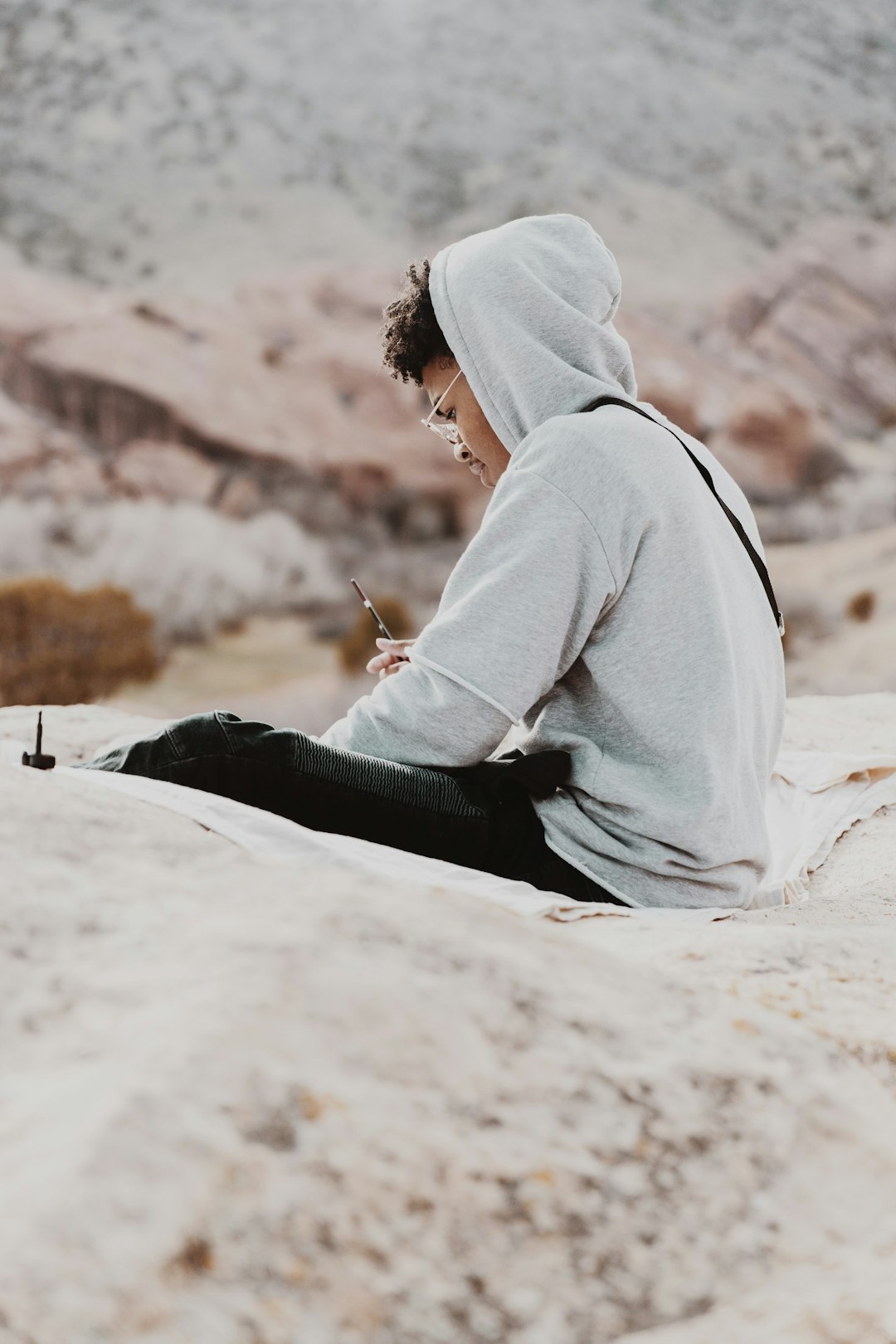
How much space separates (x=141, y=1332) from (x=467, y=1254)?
21 cm

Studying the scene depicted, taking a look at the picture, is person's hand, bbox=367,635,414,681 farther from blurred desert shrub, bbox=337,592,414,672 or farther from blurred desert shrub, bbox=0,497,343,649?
blurred desert shrub, bbox=0,497,343,649

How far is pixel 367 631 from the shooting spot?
10.2 meters

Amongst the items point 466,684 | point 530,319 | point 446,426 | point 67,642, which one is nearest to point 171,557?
point 67,642

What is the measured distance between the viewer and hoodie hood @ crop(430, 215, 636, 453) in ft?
5.09

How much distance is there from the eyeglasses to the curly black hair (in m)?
0.04

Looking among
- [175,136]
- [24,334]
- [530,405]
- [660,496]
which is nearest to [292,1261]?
[660,496]

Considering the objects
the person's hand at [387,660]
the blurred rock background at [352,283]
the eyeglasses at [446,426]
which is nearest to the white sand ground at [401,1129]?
the person's hand at [387,660]

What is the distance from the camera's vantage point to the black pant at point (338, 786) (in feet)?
4.66

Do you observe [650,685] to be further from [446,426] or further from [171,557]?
[171,557]

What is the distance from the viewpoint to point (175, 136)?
35.2ft

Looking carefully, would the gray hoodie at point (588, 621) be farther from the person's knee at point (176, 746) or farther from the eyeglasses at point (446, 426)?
the person's knee at point (176, 746)

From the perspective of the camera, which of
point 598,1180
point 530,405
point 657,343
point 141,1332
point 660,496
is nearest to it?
point 141,1332

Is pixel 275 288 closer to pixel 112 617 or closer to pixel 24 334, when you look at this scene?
pixel 24 334

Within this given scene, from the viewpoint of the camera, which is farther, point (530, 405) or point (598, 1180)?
point (530, 405)
